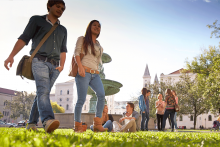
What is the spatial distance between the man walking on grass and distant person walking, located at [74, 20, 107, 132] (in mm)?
483

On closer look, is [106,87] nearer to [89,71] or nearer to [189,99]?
[89,71]

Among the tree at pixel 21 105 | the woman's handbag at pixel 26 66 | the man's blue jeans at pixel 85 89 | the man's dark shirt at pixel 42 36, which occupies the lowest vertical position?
the tree at pixel 21 105

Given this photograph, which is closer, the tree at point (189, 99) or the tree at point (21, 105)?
the tree at point (189, 99)

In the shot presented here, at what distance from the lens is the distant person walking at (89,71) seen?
4559mm

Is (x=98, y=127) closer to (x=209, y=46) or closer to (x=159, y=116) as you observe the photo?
(x=159, y=116)

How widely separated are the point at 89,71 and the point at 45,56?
3.57 feet

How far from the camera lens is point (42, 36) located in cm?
398

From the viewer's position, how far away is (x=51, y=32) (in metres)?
4.01

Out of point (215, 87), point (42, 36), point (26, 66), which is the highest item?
point (215, 87)

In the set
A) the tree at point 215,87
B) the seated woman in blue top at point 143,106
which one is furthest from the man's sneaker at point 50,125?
the tree at point 215,87

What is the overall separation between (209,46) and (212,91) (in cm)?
1441

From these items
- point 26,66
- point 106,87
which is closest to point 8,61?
point 26,66

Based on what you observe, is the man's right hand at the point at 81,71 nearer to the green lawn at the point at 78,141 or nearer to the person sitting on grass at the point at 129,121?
the green lawn at the point at 78,141

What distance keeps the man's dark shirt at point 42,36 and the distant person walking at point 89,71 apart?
22.8 inches
